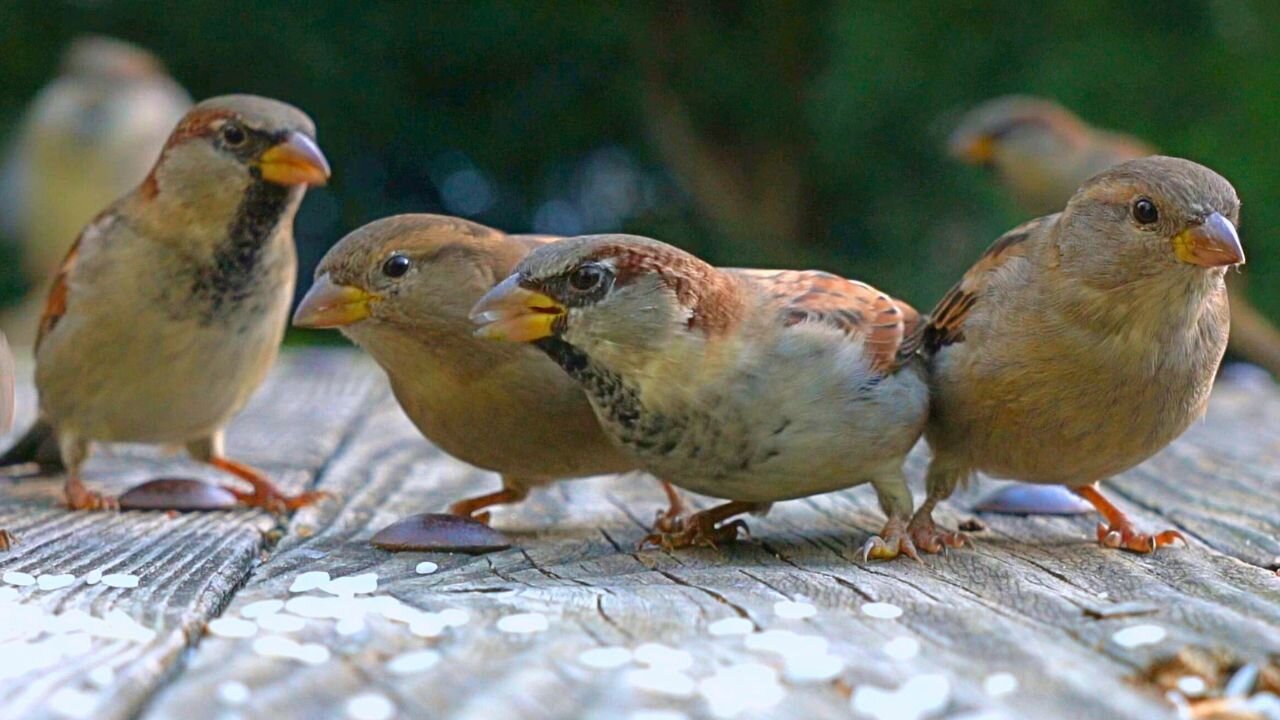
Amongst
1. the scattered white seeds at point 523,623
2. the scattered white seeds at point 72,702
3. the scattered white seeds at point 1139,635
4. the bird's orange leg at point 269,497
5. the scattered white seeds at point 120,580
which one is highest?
the scattered white seeds at point 1139,635

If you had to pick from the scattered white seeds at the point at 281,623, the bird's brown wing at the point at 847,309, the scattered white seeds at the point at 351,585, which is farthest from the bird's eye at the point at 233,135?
the scattered white seeds at the point at 281,623

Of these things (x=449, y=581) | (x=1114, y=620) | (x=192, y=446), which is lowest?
(x=192, y=446)

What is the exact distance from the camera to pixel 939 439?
2.59 metres

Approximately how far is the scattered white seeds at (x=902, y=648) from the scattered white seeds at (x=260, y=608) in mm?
714

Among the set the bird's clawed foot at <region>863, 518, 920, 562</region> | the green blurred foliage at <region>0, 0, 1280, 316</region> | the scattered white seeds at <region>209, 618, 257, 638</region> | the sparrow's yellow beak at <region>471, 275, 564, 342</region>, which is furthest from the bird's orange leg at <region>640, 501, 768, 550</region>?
the green blurred foliage at <region>0, 0, 1280, 316</region>

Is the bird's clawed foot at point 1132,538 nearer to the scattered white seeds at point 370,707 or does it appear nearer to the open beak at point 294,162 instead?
the scattered white seeds at point 370,707

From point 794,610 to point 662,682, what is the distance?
14.2 inches

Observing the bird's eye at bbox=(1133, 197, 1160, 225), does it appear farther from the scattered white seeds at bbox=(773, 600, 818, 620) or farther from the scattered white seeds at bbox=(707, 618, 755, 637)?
the scattered white seeds at bbox=(707, 618, 755, 637)

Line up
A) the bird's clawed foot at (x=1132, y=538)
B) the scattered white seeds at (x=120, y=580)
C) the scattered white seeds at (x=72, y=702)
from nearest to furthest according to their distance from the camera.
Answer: the scattered white seeds at (x=72, y=702), the scattered white seeds at (x=120, y=580), the bird's clawed foot at (x=1132, y=538)

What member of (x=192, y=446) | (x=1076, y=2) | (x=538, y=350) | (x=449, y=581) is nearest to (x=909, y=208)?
(x=1076, y=2)

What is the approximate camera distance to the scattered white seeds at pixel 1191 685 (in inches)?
60.4

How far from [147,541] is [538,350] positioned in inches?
26.8

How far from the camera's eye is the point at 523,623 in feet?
5.68

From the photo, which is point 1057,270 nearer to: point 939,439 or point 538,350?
point 939,439
